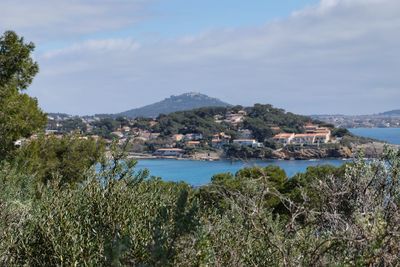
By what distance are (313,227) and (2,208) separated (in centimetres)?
349

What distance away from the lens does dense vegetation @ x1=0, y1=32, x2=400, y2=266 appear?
404 cm

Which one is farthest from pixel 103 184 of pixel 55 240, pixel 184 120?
pixel 184 120

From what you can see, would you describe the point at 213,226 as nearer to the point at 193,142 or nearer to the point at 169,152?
the point at 169,152

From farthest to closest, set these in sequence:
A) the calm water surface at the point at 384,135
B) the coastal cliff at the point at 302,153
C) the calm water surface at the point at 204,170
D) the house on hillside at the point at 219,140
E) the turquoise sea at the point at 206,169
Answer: the house on hillside at the point at 219,140
the coastal cliff at the point at 302,153
the calm water surface at the point at 384,135
the calm water surface at the point at 204,170
the turquoise sea at the point at 206,169

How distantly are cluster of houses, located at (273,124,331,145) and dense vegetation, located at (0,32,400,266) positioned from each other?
223ft

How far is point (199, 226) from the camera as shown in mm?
4113

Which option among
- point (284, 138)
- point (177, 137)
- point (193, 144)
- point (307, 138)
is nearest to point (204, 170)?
point (307, 138)

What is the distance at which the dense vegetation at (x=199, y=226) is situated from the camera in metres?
4.04

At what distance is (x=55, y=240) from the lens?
5375 millimetres

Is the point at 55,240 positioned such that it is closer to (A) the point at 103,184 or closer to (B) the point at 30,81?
(A) the point at 103,184

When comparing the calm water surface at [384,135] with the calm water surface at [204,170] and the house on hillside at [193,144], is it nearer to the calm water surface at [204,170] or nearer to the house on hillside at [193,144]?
the calm water surface at [204,170]

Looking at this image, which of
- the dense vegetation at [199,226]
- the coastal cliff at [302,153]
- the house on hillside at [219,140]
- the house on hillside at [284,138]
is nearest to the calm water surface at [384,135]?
the coastal cliff at [302,153]

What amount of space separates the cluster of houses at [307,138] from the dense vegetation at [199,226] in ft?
→ 223

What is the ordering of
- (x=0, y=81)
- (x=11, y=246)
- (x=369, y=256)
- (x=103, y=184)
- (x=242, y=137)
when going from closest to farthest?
(x=369, y=256)
(x=11, y=246)
(x=103, y=184)
(x=0, y=81)
(x=242, y=137)
